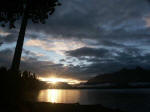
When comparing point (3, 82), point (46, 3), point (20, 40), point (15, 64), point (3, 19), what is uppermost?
point (46, 3)

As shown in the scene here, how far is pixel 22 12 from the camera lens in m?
18.0

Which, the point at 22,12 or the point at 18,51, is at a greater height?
the point at 22,12

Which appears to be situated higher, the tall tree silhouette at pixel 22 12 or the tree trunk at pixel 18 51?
the tall tree silhouette at pixel 22 12

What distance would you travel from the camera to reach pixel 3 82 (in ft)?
35.6

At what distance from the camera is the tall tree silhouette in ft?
53.5

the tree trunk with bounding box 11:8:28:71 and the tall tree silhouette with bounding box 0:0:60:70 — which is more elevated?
the tall tree silhouette with bounding box 0:0:60:70

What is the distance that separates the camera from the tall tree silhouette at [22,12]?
53.5 ft

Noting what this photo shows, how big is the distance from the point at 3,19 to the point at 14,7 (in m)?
2.33

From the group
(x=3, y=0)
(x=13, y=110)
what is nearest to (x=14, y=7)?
(x=3, y=0)

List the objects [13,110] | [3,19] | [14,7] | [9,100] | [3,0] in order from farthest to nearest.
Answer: [3,19] → [14,7] → [3,0] → [9,100] → [13,110]

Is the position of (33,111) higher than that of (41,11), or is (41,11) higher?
(41,11)

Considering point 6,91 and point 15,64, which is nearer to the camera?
point 6,91

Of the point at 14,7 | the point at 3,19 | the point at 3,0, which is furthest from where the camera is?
the point at 3,19

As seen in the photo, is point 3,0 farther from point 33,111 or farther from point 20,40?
point 33,111
